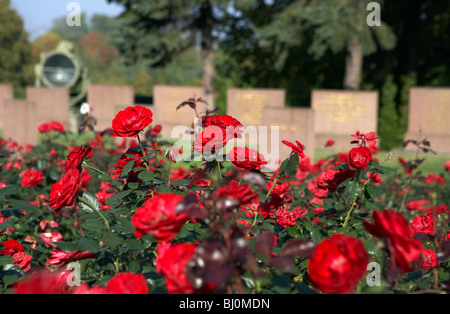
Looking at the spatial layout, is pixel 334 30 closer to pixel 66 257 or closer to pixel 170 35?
pixel 170 35

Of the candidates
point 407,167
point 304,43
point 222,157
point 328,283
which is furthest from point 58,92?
point 328,283

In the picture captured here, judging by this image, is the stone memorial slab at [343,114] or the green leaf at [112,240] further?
the stone memorial slab at [343,114]

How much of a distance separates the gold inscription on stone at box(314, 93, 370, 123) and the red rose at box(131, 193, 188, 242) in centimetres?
1303

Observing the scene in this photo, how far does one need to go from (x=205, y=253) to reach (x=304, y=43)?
19.2m

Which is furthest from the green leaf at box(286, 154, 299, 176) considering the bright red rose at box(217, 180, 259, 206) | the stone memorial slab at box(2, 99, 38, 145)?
the stone memorial slab at box(2, 99, 38, 145)

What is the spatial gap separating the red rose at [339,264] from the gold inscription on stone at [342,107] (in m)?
13.1

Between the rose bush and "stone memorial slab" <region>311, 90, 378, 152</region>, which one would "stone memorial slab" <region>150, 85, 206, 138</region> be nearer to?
"stone memorial slab" <region>311, 90, 378, 152</region>

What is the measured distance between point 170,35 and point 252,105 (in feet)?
25.5

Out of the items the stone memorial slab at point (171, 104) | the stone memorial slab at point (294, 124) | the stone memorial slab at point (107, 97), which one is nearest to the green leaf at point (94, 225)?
the stone memorial slab at point (294, 124)

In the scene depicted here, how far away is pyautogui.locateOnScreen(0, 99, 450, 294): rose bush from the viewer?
110cm

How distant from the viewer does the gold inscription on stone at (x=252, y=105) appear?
14.7 m

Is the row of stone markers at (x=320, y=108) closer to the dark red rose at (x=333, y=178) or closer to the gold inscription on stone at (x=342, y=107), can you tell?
the gold inscription on stone at (x=342, y=107)

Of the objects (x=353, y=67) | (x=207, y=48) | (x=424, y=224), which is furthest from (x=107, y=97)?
(x=424, y=224)

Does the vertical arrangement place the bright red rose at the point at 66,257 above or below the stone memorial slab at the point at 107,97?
below
